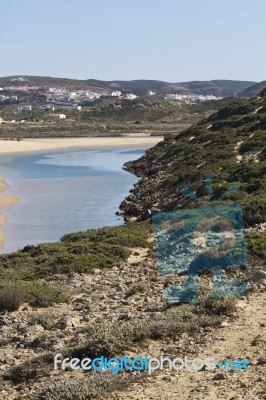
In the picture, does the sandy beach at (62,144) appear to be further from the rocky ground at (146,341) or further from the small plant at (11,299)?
the rocky ground at (146,341)

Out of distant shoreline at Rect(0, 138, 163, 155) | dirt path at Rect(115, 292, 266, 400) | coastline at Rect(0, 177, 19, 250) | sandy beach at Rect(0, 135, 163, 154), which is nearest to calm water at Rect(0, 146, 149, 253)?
coastline at Rect(0, 177, 19, 250)

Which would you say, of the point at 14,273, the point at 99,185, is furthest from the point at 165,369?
the point at 99,185

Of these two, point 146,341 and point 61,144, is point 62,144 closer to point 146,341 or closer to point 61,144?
point 61,144

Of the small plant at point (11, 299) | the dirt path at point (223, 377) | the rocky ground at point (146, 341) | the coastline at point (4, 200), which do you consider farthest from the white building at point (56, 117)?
the dirt path at point (223, 377)

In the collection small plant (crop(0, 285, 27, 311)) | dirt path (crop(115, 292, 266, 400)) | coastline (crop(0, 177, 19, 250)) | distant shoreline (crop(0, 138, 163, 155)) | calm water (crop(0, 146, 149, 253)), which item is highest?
dirt path (crop(115, 292, 266, 400))

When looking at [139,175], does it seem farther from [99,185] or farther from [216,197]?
[216,197]

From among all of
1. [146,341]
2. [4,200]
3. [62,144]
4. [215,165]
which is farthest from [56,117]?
[146,341]

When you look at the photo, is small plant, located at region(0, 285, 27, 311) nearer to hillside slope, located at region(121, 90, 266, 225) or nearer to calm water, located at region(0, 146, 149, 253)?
hillside slope, located at region(121, 90, 266, 225)
